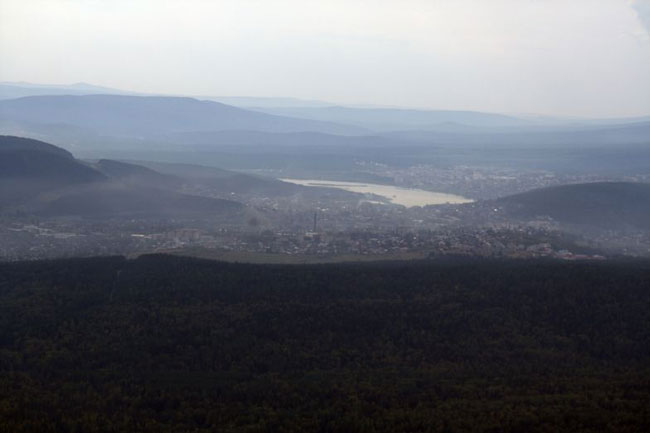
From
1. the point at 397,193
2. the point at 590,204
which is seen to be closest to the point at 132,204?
the point at 397,193

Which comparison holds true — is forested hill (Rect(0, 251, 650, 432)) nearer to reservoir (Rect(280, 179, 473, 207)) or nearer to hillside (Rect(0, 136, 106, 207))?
hillside (Rect(0, 136, 106, 207))

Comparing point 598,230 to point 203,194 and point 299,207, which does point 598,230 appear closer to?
point 299,207

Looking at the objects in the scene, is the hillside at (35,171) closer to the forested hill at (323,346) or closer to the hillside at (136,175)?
the hillside at (136,175)

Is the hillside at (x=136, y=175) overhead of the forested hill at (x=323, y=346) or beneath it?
overhead

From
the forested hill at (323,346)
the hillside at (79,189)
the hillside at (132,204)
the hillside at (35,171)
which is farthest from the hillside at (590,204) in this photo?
the hillside at (35,171)

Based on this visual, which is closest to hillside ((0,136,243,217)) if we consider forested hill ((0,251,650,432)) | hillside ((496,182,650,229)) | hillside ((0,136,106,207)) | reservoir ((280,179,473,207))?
hillside ((0,136,106,207))

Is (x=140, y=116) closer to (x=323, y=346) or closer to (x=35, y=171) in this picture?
(x=35, y=171)

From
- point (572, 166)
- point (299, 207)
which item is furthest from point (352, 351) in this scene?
point (572, 166)
